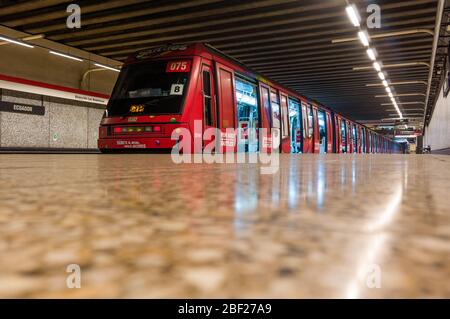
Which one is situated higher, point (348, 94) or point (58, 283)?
point (348, 94)

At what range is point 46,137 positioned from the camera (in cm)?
1170

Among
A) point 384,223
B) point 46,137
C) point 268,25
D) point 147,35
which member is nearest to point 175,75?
point 268,25

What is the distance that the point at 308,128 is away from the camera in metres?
10.5

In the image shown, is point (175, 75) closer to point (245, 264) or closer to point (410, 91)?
point (245, 264)

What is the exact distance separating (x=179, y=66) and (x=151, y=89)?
0.56 meters

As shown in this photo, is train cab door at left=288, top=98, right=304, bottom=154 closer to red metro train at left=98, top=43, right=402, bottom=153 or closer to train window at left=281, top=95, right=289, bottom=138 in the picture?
train window at left=281, top=95, right=289, bottom=138

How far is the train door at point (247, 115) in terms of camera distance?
6966 millimetres

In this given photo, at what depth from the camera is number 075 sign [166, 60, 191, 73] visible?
19.2 ft

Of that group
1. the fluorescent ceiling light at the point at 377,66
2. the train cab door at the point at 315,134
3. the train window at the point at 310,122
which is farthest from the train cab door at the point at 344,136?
the train window at the point at 310,122

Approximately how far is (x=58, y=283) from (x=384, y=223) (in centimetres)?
27

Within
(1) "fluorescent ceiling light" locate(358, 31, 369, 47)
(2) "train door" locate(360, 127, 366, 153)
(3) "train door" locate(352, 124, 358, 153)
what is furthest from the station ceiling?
(2) "train door" locate(360, 127, 366, 153)

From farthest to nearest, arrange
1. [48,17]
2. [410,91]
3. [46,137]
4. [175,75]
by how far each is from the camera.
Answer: [410,91] → [46,137] → [48,17] → [175,75]

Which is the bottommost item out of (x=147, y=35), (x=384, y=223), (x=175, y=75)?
(x=384, y=223)

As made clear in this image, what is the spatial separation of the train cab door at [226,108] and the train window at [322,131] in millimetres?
5480
